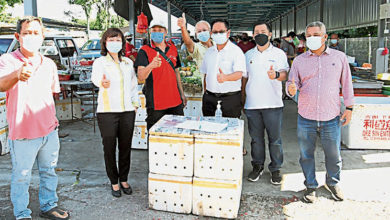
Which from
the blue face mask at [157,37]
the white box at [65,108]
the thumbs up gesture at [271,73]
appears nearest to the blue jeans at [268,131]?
the thumbs up gesture at [271,73]

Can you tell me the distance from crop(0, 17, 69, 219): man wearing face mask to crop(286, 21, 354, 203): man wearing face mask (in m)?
2.44

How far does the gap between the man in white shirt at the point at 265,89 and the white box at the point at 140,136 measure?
2.10 m

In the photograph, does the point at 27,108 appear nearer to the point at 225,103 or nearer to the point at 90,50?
the point at 225,103

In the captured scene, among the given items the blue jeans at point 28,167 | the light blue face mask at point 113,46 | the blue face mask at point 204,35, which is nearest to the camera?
the blue jeans at point 28,167

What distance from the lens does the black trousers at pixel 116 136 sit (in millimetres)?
3885

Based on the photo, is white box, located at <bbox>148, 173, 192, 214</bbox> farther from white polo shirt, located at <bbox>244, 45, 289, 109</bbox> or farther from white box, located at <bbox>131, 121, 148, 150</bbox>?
white box, located at <bbox>131, 121, 148, 150</bbox>

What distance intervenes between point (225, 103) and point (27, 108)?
229 cm

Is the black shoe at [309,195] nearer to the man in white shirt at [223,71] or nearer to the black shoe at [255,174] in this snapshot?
the black shoe at [255,174]

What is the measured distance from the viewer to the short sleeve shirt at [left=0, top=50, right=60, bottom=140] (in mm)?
3141

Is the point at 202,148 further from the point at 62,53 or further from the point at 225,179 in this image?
the point at 62,53

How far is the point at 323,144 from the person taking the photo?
3947 mm

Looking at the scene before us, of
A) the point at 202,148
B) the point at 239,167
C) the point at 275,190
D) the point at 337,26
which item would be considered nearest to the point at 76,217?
the point at 202,148

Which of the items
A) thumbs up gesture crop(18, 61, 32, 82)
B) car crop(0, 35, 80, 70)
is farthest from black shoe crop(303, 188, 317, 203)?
car crop(0, 35, 80, 70)

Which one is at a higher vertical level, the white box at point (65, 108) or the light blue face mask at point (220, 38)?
the light blue face mask at point (220, 38)
